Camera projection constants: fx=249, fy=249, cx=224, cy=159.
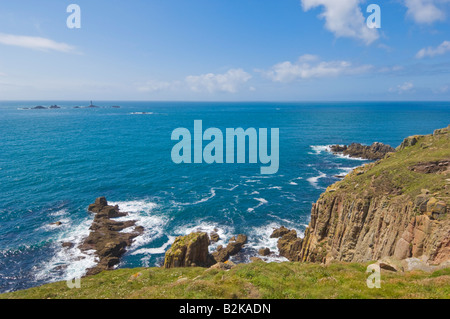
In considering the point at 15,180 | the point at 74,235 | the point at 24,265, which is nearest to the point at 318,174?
the point at 74,235

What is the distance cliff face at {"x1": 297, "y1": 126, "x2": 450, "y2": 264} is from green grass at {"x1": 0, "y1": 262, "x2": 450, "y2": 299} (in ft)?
24.2

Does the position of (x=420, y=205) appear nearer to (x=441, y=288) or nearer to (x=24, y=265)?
(x=441, y=288)

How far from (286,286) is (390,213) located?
1888cm

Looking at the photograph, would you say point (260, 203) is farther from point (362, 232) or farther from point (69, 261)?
point (69, 261)

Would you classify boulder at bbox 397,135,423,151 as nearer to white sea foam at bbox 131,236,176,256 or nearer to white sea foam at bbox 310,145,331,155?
white sea foam at bbox 131,236,176,256

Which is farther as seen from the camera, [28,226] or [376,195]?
[28,226]

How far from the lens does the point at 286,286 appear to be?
17641 millimetres

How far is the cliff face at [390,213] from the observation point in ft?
79.4

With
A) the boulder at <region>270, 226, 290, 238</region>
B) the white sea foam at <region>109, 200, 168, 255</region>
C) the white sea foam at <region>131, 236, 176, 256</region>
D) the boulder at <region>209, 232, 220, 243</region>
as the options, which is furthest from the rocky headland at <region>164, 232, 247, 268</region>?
the boulder at <region>270, 226, 290, 238</region>

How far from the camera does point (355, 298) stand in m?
→ 14.5

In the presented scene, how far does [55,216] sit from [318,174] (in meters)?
74.9

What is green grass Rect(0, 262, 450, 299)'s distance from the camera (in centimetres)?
1523

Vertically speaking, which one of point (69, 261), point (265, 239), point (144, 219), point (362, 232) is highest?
point (362, 232)

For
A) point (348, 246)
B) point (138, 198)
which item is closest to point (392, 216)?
point (348, 246)
